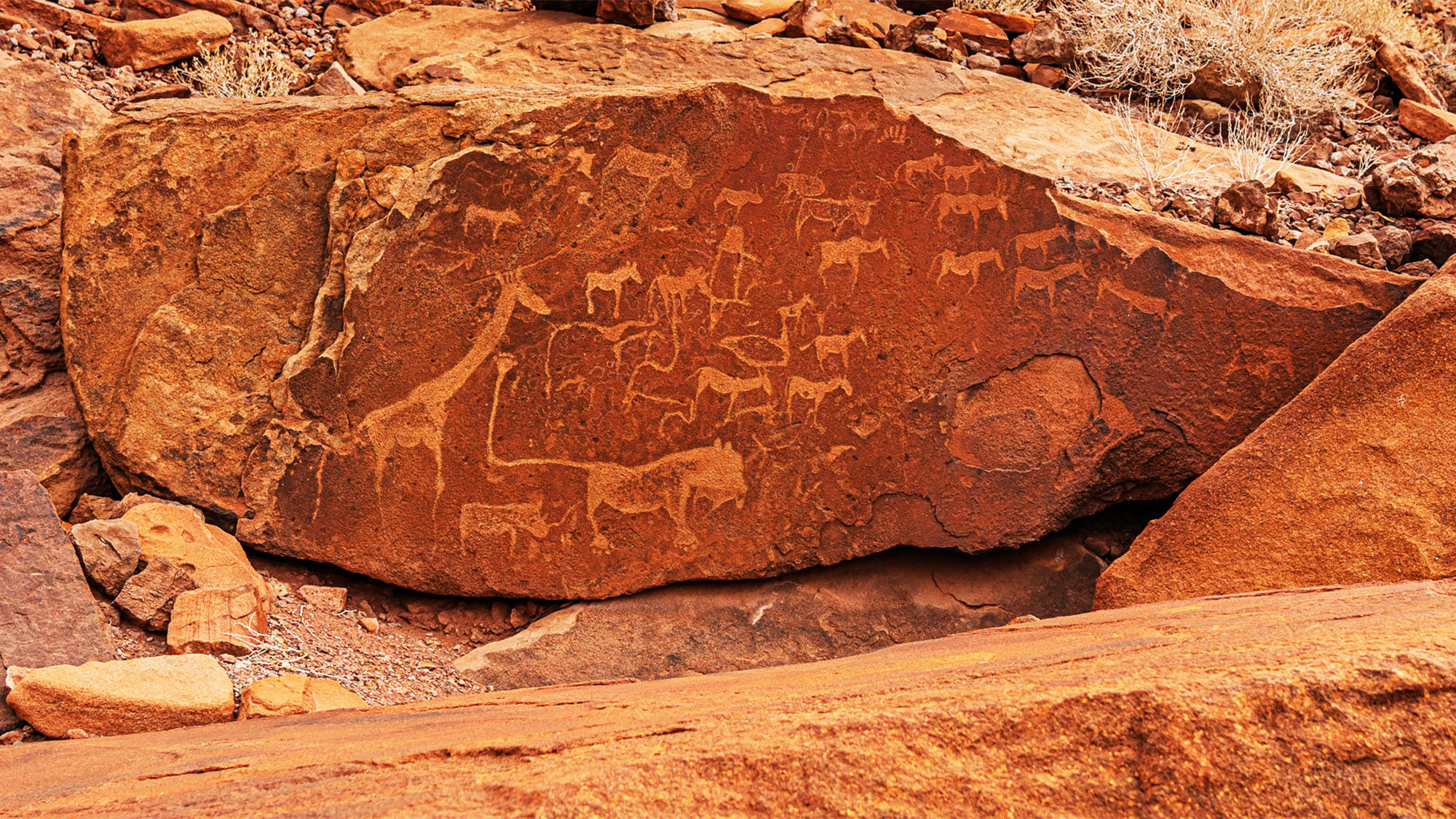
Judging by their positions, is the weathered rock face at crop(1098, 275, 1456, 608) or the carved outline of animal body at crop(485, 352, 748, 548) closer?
the weathered rock face at crop(1098, 275, 1456, 608)

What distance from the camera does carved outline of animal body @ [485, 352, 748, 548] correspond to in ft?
10.4

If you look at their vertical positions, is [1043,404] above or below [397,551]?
above

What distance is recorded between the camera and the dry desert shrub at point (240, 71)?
5098 mm

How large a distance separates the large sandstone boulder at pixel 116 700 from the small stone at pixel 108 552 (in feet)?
1.43

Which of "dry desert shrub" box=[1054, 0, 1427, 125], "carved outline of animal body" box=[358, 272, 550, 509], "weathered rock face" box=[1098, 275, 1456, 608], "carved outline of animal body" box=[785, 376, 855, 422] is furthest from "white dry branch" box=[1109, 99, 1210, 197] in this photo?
"carved outline of animal body" box=[358, 272, 550, 509]

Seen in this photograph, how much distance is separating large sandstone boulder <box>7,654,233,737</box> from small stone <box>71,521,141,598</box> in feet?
1.43

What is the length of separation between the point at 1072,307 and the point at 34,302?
3.16 m

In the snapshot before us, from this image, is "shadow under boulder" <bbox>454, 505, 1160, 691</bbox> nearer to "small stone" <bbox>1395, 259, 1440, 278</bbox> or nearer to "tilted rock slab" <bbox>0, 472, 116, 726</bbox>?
"tilted rock slab" <bbox>0, 472, 116, 726</bbox>

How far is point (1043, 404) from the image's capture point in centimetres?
327

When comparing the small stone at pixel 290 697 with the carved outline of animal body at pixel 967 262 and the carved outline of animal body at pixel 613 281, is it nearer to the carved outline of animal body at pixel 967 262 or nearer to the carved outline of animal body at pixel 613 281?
the carved outline of animal body at pixel 613 281

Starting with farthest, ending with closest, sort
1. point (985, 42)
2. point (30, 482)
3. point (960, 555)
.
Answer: point (985, 42) → point (960, 555) → point (30, 482)

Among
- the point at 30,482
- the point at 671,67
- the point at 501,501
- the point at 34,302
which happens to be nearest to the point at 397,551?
the point at 501,501

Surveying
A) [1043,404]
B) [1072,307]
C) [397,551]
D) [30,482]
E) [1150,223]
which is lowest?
[397,551]

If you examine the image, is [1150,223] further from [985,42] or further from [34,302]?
[34,302]
